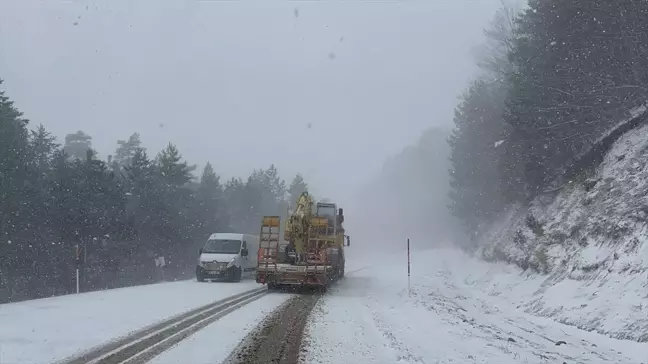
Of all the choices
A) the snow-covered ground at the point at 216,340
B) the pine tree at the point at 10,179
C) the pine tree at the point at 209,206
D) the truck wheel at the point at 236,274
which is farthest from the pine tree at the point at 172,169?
the snow-covered ground at the point at 216,340

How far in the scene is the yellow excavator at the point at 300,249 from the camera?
19938mm

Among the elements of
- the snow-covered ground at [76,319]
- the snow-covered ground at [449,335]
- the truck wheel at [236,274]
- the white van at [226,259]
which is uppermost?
the white van at [226,259]

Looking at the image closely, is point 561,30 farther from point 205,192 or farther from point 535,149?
point 205,192

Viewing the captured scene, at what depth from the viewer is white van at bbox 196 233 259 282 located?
82.0 ft

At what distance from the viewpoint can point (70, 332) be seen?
393 inches

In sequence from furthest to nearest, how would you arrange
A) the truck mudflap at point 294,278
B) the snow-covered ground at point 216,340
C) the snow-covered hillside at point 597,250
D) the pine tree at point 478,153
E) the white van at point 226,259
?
the pine tree at point 478,153
the white van at point 226,259
the truck mudflap at point 294,278
the snow-covered hillside at point 597,250
the snow-covered ground at point 216,340

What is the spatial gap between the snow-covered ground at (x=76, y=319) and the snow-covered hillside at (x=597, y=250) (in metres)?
9.14

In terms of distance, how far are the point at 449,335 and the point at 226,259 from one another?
1634cm

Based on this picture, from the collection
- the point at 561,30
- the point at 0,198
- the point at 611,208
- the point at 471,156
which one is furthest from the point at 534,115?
the point at 0,198

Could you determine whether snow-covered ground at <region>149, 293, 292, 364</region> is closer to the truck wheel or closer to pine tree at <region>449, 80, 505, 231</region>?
the truck wheel

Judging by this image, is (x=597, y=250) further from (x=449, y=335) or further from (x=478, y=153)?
(x=478, y=153)

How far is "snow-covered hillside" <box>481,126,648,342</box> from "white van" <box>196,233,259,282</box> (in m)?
11.4

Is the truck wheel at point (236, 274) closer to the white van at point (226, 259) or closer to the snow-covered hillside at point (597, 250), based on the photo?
the white van at point (226, 259)

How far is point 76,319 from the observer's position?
37.9ft
